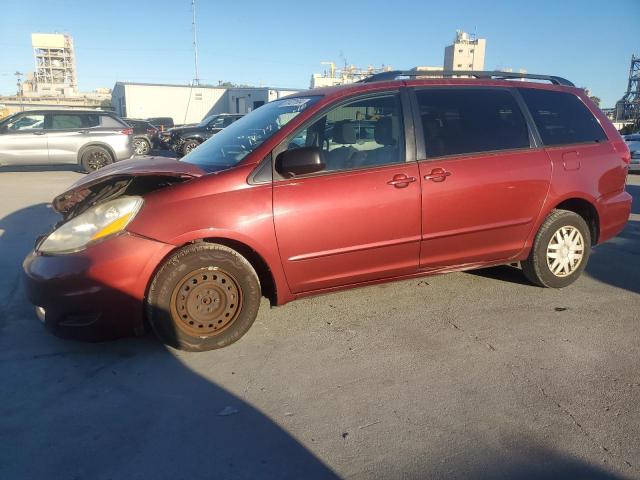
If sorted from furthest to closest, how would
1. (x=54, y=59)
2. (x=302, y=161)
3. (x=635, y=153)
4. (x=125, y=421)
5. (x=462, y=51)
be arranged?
(x=54, y=59) → (x=462, y=51) → (x=635, y=153) → (x=302, y=161) → (x=125, y=421)

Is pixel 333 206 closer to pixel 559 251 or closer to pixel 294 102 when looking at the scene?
pixel 294 102

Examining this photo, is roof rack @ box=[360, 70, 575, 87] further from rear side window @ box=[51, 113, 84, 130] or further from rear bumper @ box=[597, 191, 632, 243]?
rear side window @ box=[51, 113, 84, 130]

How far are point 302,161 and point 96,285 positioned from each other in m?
1.53

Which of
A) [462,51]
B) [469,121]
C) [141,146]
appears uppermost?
[462,51]

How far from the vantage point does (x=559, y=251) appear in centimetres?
446

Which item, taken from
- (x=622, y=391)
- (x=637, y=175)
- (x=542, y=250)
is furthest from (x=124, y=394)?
(x=637, y=175)

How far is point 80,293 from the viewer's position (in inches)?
121

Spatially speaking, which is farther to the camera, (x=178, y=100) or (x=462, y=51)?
(x=462, y=51)

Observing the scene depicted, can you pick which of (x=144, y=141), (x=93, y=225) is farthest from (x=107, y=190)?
(x=144, y=141)

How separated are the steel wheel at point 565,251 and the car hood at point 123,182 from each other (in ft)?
10.2

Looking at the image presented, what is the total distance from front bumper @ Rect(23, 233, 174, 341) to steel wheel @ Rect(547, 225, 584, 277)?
3.28 metres

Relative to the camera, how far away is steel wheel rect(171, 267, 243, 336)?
3301 mm

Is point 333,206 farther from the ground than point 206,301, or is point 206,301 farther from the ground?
point 333,206

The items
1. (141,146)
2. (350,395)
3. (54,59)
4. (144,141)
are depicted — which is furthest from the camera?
(54,59)
